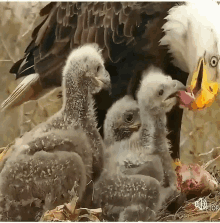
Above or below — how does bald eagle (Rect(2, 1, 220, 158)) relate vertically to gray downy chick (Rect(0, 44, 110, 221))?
above

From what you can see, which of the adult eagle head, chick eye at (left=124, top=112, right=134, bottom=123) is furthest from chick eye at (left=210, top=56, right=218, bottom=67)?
chick eye at (left=124, top=112, right=134, bottom=123)

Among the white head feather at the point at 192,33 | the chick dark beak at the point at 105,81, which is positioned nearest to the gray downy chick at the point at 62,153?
the chick dark beak at the point at 105,81

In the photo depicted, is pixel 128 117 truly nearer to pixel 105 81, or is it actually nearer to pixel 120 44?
pixel 105 81

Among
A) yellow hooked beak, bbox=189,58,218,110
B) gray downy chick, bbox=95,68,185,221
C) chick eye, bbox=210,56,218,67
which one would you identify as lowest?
gray downy chick, bbox=95,68,185,221

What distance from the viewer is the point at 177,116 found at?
1032mm

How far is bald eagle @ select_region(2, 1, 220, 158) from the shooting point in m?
1.01

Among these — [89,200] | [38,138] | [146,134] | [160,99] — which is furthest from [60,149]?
[160,99]

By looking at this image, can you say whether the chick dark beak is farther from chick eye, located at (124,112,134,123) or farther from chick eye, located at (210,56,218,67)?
chick eye, located at (210,56,218,67)

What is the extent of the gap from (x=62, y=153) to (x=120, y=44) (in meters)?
0.54

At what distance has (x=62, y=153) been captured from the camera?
985mm

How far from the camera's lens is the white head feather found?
103 centimetres

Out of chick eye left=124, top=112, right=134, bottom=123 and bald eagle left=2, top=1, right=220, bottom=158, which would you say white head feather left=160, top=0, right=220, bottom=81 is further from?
chick eye left=124, top=112, right=134, bottom=123

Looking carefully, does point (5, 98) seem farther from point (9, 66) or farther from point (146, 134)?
point (146, 134)

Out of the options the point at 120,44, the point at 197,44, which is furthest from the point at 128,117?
the point at 197,44
